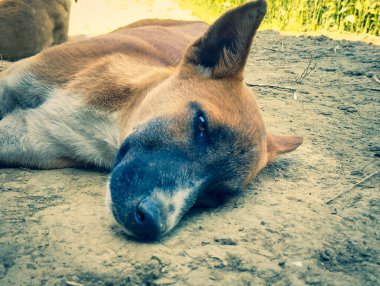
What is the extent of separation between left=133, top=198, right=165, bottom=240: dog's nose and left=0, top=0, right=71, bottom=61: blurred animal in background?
498 cm

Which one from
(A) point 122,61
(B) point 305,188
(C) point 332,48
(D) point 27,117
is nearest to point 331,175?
(B) point 305,188

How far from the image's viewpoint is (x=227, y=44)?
3.01 metres

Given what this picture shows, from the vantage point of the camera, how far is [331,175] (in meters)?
3.28

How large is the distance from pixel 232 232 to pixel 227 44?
1.32m

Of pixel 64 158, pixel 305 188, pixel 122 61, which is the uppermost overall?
pixel 122 61

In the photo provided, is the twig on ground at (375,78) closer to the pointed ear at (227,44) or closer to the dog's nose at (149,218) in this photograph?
the pointed ear at (227,44)

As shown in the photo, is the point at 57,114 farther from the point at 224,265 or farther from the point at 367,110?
the point at 367,110

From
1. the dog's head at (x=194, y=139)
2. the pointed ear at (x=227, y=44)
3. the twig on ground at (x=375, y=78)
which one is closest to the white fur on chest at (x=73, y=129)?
the dog's head at (x=194, y=139)

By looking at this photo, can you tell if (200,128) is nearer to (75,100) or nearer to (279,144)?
(279,144)

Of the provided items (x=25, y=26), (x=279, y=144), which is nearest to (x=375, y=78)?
(x=279, y=144)

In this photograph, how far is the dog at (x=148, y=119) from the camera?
7.69 ft

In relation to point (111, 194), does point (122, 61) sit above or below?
above

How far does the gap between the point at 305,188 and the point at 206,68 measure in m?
1.08

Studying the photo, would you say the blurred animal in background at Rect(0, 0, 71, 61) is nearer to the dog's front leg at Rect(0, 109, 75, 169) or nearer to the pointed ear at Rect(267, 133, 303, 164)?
the dog's front leg at Rect(0, 109, 75, 169)
